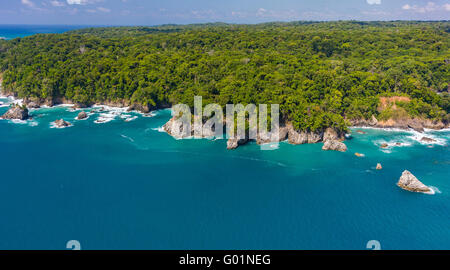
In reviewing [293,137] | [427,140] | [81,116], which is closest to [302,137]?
[293,137]

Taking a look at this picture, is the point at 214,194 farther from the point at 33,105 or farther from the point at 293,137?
the point at 33,105

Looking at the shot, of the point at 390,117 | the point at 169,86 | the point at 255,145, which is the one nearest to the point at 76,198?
the point at 255,145

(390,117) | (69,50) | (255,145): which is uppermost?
(69,50)

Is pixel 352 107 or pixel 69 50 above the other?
pixel 69 50

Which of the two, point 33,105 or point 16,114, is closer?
point 16,114

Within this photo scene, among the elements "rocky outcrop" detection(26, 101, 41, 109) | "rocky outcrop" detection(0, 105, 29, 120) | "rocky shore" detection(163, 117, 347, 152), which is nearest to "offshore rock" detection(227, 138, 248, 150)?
"rocky shore" detection(163, 117, 347, 152)

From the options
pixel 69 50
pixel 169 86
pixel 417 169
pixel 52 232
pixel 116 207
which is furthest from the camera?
pixel 69 50

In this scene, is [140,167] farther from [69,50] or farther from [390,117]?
[69,50]

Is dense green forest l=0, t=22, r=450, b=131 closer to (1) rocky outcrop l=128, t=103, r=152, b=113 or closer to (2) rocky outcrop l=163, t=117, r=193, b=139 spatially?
(1) rocky outcrop l=128, t=103, r=152, b=113
